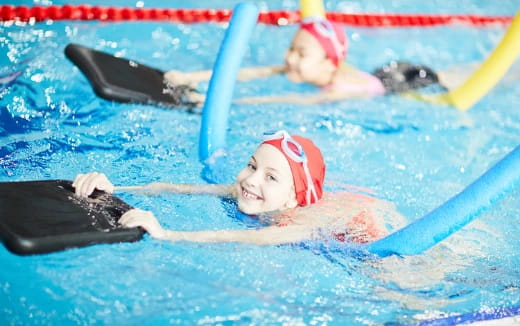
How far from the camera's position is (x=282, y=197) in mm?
3545

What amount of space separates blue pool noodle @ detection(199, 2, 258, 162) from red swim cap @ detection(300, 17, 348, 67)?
4.12 feet

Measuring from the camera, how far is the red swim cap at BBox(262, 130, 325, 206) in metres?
3.57

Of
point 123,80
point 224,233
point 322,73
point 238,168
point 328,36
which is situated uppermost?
point 328,36

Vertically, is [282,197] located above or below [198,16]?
below

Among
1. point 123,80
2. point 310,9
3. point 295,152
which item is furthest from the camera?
point 310,9

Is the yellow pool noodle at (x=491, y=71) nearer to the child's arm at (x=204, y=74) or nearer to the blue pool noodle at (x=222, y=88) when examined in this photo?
the child's arm at (x=204, y=74)

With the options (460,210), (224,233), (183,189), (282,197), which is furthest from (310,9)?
(460,210)

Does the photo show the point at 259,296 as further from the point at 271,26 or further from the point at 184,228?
the point at 271,26

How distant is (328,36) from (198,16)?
1.66 metres

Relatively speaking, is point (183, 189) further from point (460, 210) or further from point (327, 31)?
point (327, 31)

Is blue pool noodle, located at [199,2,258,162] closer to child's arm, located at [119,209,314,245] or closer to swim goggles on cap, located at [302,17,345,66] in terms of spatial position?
child's arm, located at [119,209,314,245]

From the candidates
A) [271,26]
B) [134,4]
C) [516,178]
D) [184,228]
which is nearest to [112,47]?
[134,4]

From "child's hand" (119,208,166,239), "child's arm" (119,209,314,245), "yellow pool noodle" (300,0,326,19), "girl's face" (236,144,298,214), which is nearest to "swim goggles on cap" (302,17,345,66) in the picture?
"yellow pool noodle" (300,0,326,19)

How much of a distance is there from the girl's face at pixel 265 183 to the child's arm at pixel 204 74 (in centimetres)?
153
